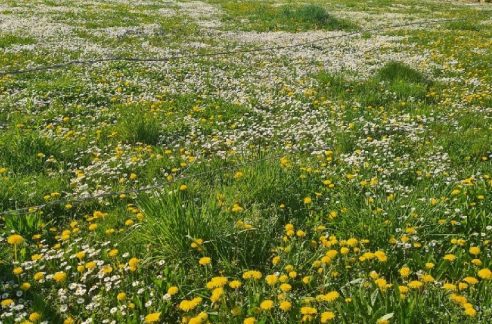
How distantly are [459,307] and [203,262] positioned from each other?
2329mm

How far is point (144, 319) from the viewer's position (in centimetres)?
402

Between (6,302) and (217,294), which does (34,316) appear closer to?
(6,302)

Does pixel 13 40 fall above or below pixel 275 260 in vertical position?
above

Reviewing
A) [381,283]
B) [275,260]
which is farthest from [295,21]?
[381,283]

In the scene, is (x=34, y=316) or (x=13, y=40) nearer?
(x=34, y=316)

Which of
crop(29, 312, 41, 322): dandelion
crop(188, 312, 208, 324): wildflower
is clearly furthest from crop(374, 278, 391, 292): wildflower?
crop(29, 312, 41, 322): dandelion

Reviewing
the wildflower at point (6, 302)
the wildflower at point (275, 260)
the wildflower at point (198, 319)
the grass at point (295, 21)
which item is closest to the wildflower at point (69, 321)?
the wildflower at point (6, 302)

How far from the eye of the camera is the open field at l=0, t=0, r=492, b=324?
13.9 feet

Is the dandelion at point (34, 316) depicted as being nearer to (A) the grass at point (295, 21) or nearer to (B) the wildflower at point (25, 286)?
(B) the wildflower at point (25, 286)

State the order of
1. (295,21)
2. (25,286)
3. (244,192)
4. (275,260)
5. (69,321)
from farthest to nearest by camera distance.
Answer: (295,21) < (244,192) < (275,260) < (25,286) < (69,321)

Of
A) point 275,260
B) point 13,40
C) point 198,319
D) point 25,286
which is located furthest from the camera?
point 13,40

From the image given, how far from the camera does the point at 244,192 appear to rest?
616 cm

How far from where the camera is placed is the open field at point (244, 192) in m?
4.23

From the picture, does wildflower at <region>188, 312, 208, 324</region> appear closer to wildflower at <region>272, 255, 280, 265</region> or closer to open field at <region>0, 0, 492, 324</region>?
open field at <region>0, 0, 492, 324</region>
